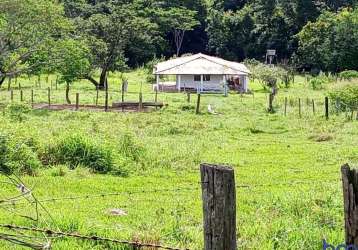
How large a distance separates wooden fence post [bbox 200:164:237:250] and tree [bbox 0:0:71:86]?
1197 inches

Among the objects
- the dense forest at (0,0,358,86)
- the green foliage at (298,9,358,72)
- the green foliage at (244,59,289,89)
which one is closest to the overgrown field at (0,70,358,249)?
the dense forest at (0,0,358,86)

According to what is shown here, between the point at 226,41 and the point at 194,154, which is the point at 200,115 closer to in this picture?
the point at 194,154

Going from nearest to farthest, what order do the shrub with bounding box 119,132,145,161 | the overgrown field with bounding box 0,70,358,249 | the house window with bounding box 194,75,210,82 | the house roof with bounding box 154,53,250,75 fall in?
1. the overgrown field with bounding box 0,70,358,249
2. the shrub with bounding box 119,132,145,161
3. the house roof with bounding box 154,53,250,75
4. the house window with bounding box 194,75,210,82

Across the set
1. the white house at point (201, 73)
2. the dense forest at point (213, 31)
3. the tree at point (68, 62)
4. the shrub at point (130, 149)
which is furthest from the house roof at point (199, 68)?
the shrub at point (130, 149)

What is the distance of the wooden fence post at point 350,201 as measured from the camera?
10.4 feet

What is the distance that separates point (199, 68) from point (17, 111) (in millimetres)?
23871

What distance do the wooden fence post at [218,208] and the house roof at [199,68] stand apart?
41916 millimetres

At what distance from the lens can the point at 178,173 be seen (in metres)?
13.4

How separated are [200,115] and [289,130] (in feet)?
20.1

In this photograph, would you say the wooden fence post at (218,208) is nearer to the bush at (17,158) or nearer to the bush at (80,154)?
the bush at (17,158)

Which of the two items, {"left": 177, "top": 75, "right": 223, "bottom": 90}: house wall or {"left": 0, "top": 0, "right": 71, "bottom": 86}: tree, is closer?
{"left": 0, "top": 0, "right": 71, "bottom": 86}: tree

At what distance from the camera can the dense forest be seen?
47.1 m

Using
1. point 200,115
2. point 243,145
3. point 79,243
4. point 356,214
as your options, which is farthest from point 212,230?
point 200,115

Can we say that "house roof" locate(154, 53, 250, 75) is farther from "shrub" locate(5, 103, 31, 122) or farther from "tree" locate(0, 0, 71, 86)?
"shrub" locate(5, 103, 31, 122)
